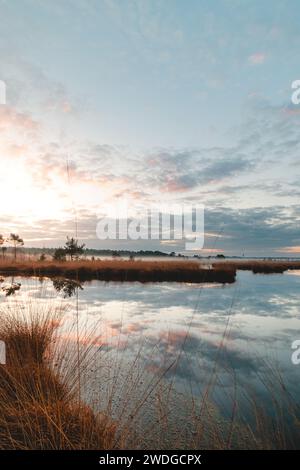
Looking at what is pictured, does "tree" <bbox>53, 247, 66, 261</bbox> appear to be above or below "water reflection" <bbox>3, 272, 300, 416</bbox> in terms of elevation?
above

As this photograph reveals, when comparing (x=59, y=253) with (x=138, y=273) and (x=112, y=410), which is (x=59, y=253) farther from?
(x=112, y=410)

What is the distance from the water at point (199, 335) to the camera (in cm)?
572

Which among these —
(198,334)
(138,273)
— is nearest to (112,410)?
(198,334)

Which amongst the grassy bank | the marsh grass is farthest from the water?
the grassy bank

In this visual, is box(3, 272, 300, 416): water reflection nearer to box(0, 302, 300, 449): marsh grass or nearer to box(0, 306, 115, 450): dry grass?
box(0, 302, 300, 449): marsh grass

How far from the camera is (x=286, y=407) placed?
15.2 ft

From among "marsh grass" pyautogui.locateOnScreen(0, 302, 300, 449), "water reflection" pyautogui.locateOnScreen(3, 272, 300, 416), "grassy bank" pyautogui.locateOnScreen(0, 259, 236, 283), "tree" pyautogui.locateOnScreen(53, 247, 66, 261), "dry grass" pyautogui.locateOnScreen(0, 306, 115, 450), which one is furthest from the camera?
"tree" pyautogui.locateOnScreen(53, 247, 66, 261)

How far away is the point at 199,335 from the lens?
860 centimetres

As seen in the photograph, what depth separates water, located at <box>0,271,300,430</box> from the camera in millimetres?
5723

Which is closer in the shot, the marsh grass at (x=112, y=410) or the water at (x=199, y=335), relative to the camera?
the marsh grass at (x=112, y=410)

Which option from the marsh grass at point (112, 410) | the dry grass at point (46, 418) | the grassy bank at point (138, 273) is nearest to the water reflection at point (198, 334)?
the marsh grass at point (112, 410)

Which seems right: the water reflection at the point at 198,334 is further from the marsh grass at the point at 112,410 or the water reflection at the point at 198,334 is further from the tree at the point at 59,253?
the tree at the point at 59,253

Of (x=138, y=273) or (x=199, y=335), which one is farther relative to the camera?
(x=138, y=273)
